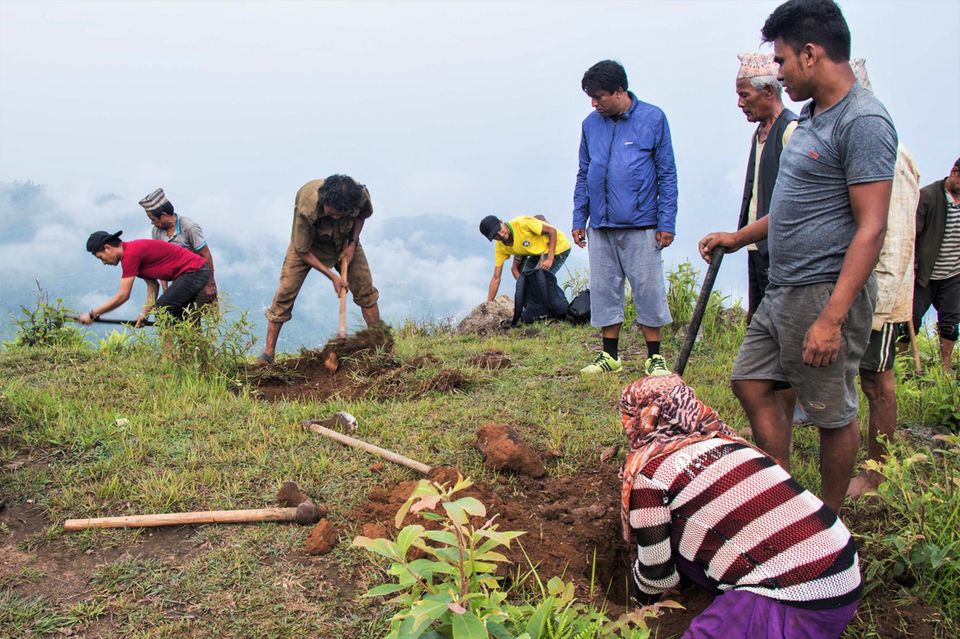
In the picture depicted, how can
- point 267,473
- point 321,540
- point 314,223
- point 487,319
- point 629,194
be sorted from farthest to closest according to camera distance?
point 487,319 < point 314,223 < point 629,194 < point 267,473 < point 321,540

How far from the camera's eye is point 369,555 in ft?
10.4

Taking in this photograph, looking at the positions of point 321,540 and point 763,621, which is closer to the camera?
point 763,621

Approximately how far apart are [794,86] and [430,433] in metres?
2.75

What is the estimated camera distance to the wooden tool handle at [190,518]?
3459 millimetres

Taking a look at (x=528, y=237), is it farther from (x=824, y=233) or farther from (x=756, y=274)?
(x=824, y=233)

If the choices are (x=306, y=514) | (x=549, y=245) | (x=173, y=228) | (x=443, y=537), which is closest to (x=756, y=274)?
(x=306, y=514)

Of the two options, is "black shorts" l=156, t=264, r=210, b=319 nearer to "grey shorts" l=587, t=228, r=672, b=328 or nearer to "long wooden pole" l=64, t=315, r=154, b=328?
"long wooden pole" l=64, t=315, r=154, b=328

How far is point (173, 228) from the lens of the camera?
7.82m

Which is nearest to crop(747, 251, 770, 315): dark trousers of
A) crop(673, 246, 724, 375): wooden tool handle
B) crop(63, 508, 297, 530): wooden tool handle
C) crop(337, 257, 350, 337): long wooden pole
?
crop(673, 246, 724, 375): wooden tool handle

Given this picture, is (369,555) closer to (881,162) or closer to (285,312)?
(881,162)

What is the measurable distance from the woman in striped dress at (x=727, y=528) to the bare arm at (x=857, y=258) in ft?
1.70

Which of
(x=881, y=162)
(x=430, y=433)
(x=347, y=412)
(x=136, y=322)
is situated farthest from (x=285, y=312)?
(x=881, y=162)

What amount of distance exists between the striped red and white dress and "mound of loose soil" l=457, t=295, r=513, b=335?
6.32 m

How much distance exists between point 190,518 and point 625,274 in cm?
367
